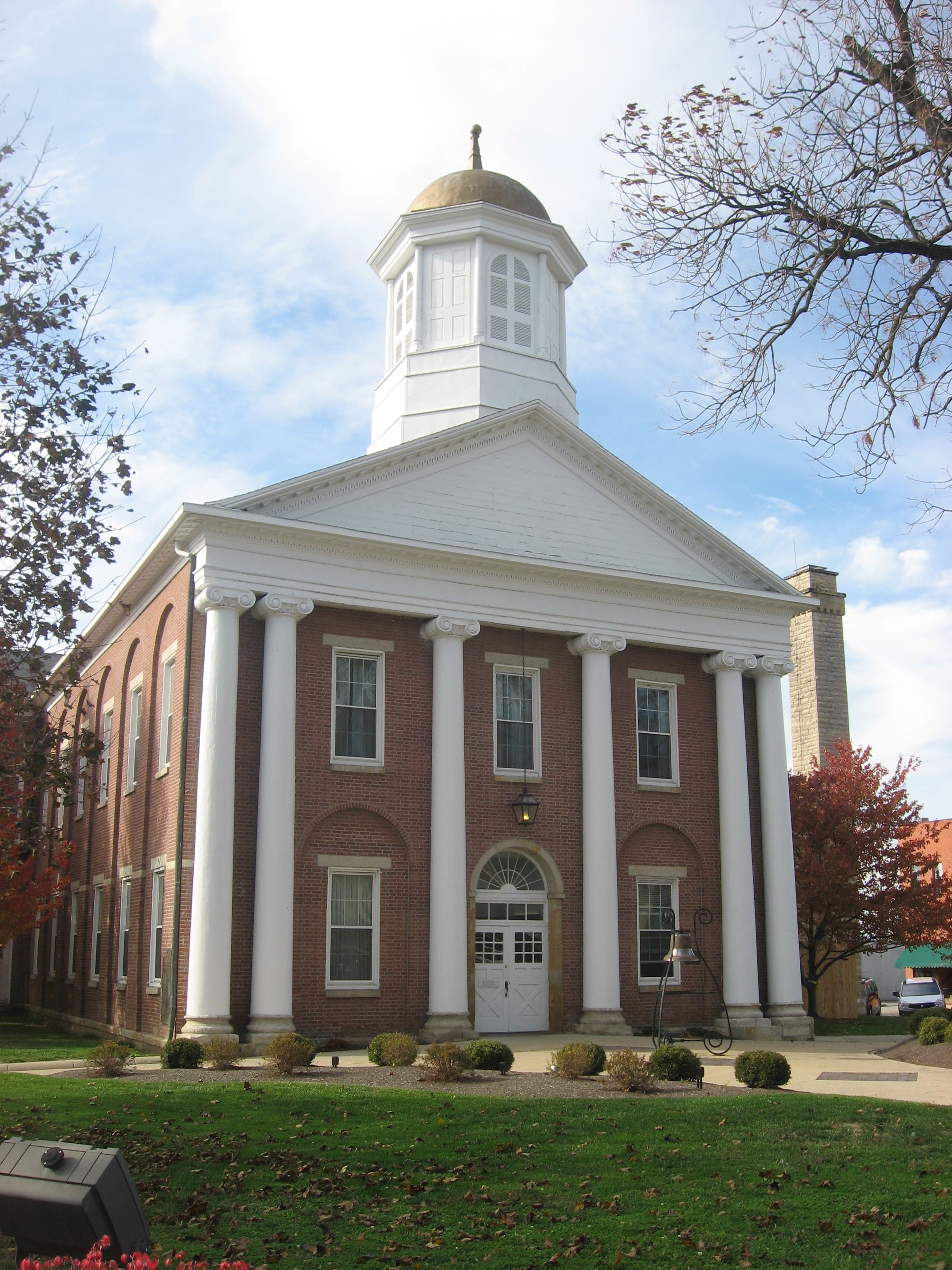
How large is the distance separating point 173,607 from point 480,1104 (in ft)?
44.8

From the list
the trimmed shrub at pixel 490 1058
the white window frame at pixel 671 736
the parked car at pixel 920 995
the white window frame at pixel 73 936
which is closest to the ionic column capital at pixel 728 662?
the white window frame at pixel 671 736

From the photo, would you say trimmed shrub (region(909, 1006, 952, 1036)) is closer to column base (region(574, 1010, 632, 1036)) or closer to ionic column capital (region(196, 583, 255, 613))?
column base (region(574, 1010, 632, 1036))

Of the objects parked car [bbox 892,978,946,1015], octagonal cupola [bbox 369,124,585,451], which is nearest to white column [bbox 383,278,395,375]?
octagonal cupola [bbox 369,124,585,451]

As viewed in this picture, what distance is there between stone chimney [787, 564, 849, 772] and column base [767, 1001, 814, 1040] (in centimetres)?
1440

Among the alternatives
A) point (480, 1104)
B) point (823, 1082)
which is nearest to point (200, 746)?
point (480, 1104)

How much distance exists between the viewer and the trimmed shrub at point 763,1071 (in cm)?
1571

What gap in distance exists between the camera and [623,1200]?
999cm

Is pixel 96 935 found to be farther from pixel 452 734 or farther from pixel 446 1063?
pixel 446 1063

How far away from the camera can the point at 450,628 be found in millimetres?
23953

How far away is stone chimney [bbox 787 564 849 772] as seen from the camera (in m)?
39.8

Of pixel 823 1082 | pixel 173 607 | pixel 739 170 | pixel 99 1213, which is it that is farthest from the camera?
pixel 173 607

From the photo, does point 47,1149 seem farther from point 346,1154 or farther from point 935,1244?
point 935,1244

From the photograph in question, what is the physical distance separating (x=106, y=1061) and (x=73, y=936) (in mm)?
16189

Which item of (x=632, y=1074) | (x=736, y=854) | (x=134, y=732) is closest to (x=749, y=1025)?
(x=736, y=854)
